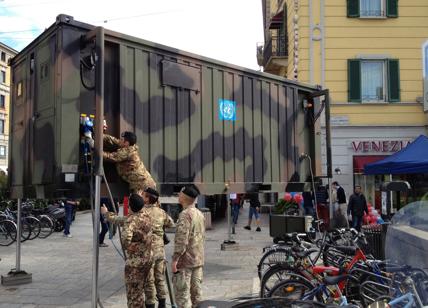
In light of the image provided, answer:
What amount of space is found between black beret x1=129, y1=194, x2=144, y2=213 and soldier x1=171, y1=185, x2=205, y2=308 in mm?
477

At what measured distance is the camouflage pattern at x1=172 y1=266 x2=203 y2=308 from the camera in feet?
19.4

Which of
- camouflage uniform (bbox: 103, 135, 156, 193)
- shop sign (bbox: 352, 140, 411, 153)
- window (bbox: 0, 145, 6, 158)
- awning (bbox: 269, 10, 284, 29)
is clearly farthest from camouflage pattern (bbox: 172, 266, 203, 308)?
window (bbox: 0, 145, 6, 158)

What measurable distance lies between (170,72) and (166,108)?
1.76 feet

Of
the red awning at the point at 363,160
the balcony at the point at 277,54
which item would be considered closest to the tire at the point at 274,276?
the red awning at the point at 363,160

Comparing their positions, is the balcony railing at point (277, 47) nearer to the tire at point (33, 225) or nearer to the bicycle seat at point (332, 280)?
the tire at point (33, 225)

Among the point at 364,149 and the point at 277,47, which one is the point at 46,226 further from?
the point at 277,47

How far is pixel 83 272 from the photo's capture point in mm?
9797

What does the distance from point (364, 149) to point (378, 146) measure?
53 cm

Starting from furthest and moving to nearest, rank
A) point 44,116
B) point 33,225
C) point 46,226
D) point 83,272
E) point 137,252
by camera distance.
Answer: point 46,226
point 33,225
point 83,272
point 44,116
point 137,252

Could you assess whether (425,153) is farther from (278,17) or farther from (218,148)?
(278,17)

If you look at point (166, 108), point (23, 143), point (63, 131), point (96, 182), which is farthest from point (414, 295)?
point (23, 143)

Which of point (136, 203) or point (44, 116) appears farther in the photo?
point (44, 116)

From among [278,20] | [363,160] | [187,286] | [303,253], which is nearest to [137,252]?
[187,286]

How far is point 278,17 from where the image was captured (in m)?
22.9
